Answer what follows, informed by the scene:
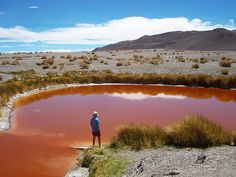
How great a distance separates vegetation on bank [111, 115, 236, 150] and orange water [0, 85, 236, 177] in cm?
209

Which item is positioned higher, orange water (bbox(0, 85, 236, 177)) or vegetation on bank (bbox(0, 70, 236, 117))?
vegetation on bank (bbox(0, 70, 236, 117))

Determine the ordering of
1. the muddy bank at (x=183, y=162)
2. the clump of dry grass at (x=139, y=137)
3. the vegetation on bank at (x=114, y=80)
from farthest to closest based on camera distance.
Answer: the vegetation on bank at (x=114, y=80)
the clump of dry grass at (x=139, y=137)
the muddy bank at (x=183, y=162)

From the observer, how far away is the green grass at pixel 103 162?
34.1 feet

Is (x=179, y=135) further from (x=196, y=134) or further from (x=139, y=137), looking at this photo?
(x=139, y=137)

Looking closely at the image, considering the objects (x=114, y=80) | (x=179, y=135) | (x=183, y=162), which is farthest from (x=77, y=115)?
(x=114, y=80)

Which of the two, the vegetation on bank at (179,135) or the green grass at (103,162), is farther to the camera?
the vegetation on bank at (179,135)

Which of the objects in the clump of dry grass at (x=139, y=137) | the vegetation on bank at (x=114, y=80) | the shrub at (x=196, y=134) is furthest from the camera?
the vegetation on bank at (x=114, y=80)

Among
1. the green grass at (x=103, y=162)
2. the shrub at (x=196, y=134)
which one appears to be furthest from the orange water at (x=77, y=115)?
the shrub at (x=196, y=134)

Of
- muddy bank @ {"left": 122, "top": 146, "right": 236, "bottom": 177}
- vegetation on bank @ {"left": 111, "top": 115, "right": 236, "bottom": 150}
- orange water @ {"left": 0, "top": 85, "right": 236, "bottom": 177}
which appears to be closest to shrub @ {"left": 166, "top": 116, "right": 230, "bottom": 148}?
vegetation on bank @ {"left": 111, "top": 115, "right": 236, "bottom": 150}

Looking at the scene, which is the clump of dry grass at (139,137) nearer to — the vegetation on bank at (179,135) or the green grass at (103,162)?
the vegetation on bank at (179,135)

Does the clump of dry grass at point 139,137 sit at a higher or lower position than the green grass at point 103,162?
higher

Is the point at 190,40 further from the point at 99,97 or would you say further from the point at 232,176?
the point at 232,176

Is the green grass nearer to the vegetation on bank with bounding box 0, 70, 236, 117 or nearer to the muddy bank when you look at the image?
the muddy bank

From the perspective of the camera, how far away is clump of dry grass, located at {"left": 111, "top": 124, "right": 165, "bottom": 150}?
12469mm
